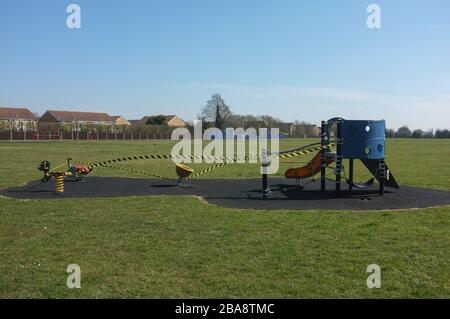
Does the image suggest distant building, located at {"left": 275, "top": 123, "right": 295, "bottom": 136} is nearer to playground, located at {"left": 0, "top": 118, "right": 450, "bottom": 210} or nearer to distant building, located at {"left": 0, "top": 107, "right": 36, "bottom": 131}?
distant building, located at {"left": 0, "top": 107, "right": 36, "bottom": 131}

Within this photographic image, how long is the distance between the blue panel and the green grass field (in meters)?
3.02

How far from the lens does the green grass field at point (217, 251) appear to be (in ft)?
18.0

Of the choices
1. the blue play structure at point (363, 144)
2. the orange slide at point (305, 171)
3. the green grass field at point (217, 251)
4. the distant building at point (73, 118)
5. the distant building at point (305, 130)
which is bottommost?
the green grass field at point (217, 251)

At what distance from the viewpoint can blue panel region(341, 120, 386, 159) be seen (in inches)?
527

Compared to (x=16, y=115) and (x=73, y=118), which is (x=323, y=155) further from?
(x=73, y=118)

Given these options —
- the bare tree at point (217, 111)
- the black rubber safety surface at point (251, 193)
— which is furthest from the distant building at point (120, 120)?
the black rubber safety surface at point (251, 193)

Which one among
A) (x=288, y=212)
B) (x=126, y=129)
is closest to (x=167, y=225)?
(x=288, y=212)

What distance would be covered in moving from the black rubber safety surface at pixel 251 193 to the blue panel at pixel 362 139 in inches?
46.3

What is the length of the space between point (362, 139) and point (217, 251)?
779 centimetres

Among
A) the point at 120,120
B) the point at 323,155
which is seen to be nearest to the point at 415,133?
the point at 120,120

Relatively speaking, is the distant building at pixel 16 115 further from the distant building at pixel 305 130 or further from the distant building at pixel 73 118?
the distant building at pixel 305 130

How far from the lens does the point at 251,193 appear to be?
44.8ft

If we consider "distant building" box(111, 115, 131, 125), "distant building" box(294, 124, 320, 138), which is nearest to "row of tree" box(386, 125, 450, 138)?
"distant building" box(294, 124, 320, 138)
